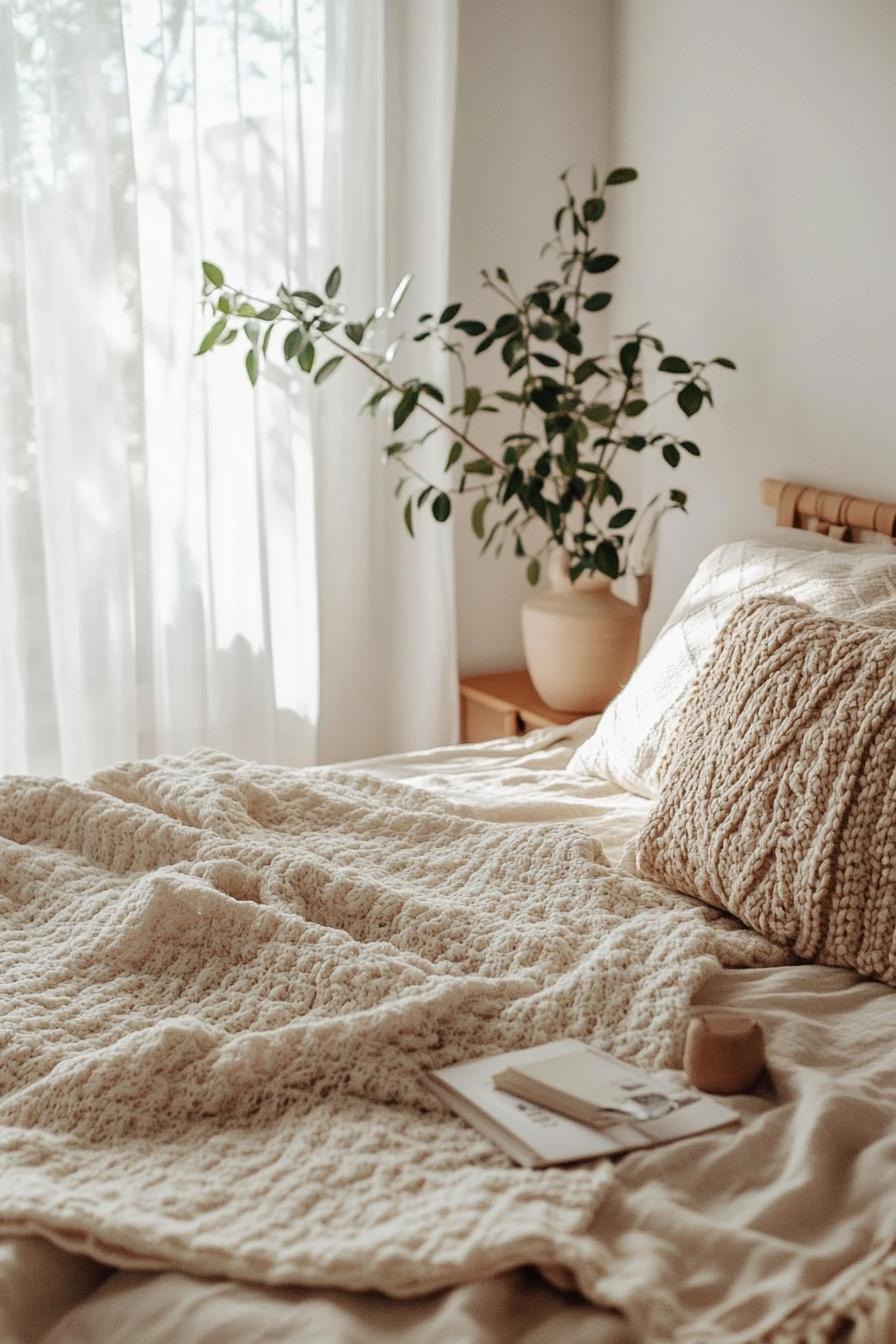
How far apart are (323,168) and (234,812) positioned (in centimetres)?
158

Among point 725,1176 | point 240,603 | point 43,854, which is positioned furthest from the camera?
point 240,603

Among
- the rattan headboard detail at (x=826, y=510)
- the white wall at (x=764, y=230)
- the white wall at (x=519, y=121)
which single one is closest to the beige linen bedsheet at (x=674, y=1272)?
the rattan headboard detail at (x=826, y=510)

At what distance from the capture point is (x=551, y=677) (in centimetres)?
273

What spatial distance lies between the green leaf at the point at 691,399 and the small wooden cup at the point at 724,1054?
148 centimetres

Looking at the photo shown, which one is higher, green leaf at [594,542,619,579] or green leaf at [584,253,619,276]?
green leaf at [584,253,619,276]

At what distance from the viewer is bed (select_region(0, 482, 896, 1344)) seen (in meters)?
0.93

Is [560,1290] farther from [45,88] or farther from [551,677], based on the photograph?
[45,88]

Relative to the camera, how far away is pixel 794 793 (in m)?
1.47

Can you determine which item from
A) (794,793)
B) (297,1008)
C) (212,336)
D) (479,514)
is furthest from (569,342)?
(297,1008)

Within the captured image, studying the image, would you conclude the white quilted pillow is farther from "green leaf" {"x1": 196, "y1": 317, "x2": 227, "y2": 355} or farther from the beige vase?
"green leaf" {"x1": 196, "y1": 317, "x2": 227, "y2": 355}

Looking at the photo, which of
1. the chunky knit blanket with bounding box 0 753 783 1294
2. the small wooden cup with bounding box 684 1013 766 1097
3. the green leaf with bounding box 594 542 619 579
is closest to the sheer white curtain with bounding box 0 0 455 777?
the green leaf with bounding box 594 542 619 579

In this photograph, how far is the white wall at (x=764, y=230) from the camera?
228 cm

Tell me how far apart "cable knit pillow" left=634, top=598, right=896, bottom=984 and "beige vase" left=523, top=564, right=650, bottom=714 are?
1.01 m

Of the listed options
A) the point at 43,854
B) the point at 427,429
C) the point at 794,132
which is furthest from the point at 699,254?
the point at 43,854
